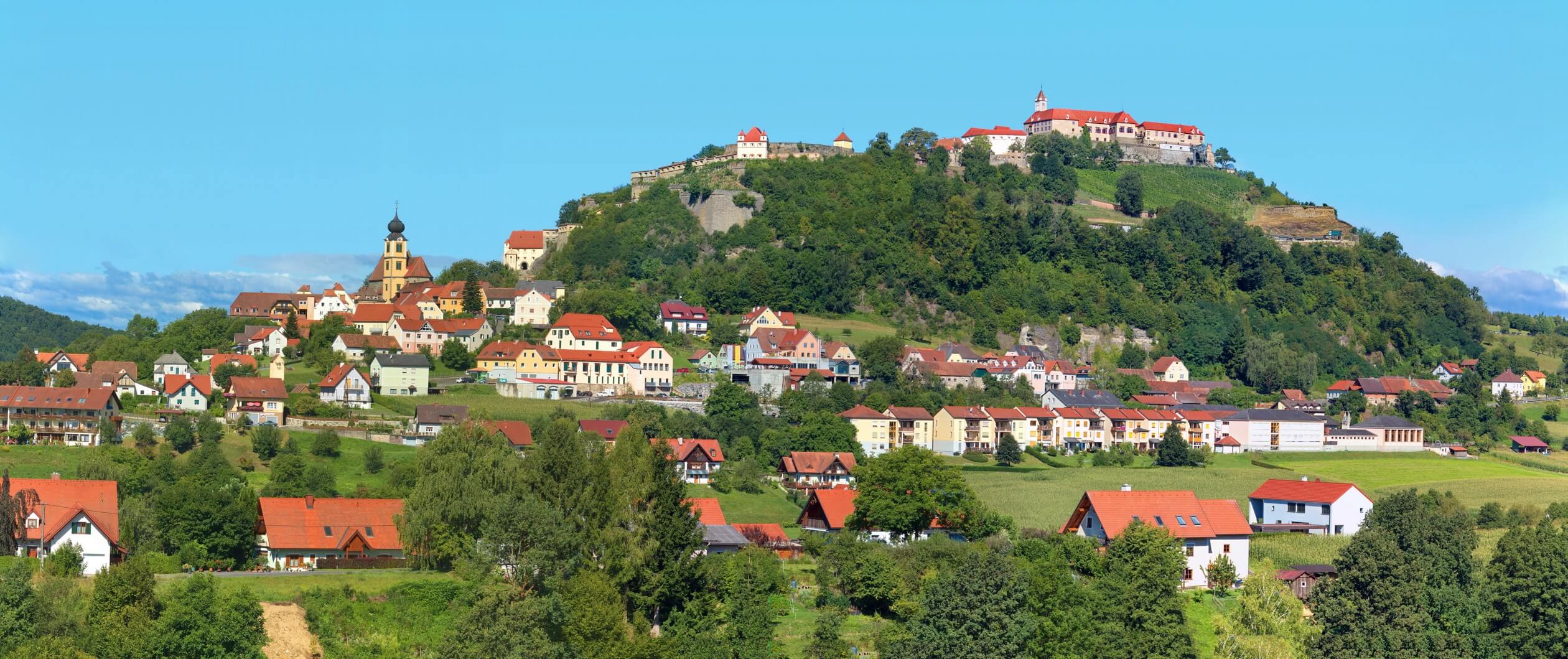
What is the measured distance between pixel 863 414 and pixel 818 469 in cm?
1190

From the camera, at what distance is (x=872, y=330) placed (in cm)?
11838

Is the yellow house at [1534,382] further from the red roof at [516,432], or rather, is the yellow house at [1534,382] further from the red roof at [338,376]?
the red roof at [338,376]

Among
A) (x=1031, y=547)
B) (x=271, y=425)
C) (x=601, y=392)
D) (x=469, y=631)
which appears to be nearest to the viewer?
(x=469, y=631)

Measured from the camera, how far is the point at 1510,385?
400 ft

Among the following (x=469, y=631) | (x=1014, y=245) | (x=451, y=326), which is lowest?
(x=469, y=631)

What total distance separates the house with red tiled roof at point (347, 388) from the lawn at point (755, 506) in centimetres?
2165

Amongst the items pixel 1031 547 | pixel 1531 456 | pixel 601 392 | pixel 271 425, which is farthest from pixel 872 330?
pixel 1031 547

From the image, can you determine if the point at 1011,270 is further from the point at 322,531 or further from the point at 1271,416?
the point at 322,531

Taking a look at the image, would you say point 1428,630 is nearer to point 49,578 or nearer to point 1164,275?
point 49,578

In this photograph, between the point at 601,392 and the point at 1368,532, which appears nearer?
the point at 1368,532

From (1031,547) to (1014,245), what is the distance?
80284mm

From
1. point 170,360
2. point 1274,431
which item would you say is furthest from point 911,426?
point 170,360

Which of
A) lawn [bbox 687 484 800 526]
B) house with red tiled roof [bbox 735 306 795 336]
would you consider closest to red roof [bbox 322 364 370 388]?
lawn [bbox 687 484 800 526]

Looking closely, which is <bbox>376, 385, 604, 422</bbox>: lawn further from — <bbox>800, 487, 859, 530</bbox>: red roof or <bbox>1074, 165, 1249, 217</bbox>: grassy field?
<bbox>1074, 165, 1249, 217</bbox>: grassy field
